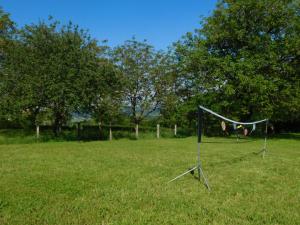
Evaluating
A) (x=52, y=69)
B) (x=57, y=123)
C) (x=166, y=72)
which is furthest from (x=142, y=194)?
(x=166, y=72)

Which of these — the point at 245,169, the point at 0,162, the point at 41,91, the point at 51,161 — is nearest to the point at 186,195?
the point at 245,169

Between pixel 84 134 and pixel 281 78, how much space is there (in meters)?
15.0

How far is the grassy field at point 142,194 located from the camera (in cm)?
477

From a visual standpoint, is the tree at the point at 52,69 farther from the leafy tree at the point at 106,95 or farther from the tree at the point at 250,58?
the tree at the point at 250,58

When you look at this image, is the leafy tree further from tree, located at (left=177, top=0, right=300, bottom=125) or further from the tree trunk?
tree, located at (left=177, top=0, right=300, bottom=125)

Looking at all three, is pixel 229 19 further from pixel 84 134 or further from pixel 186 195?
pixel 186 195

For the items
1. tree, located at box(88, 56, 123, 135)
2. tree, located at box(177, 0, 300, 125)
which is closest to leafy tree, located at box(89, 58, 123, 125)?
tree, located at box(88, 56, 123, 135)

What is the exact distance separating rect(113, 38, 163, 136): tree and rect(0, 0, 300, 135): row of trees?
0.08 m

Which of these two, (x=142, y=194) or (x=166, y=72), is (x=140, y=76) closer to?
(x=166, y=72)

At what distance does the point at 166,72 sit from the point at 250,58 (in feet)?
23.5

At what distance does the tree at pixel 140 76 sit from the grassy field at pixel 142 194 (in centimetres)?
1560

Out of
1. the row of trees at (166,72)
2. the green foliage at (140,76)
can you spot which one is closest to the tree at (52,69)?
the row of trees at (166,72)

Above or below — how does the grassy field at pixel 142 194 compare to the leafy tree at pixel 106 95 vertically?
below

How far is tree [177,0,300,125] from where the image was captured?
2105 centimetres
